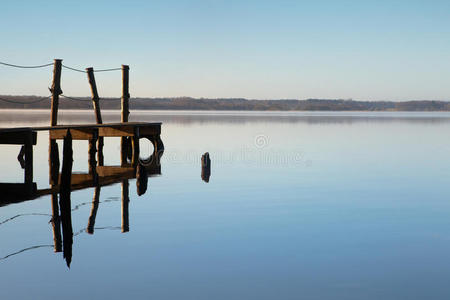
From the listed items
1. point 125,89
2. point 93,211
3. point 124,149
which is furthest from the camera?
point 124,149

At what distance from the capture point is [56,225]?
45.0 feet

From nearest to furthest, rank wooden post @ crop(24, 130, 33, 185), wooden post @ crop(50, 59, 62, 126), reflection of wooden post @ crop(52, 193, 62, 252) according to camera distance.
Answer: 1. reflection of wooden post @ crop(52, 193, 62, 252)
2. wooden post @ crop(24, 130, 33, 185)
3. wooden post @ crop(50, 59, 62, 126)

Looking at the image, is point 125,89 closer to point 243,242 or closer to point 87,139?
point 87,139

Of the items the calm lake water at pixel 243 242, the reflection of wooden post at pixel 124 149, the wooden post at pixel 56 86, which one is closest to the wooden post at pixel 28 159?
the calm lake water at pixel 243 242

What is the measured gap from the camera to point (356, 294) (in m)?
8.85

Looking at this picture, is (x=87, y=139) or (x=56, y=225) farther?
(x=87, y=139)

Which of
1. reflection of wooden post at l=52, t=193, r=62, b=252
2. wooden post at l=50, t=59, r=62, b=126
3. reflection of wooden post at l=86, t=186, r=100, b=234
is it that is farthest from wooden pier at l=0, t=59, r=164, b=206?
reflection of wooden post at l=52, t=193, r=62, b=252

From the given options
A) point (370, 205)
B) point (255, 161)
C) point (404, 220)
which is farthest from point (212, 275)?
point (255, 161)

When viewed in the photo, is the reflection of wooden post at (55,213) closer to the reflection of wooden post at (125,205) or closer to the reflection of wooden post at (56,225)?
the reflection of wooden post at (56,225)

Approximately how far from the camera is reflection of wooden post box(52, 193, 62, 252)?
469 inches

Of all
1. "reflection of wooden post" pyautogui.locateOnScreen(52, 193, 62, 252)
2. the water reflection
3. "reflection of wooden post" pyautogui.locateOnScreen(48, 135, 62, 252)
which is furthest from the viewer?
the water reflection

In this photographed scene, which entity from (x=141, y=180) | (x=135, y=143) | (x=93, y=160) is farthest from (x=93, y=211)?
(x=135, y=143)

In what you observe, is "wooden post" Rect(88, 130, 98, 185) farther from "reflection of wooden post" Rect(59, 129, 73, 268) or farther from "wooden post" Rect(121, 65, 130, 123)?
"wooden post" Rect(121, 65, 130, 123)

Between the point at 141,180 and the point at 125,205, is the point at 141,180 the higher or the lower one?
the higher one
